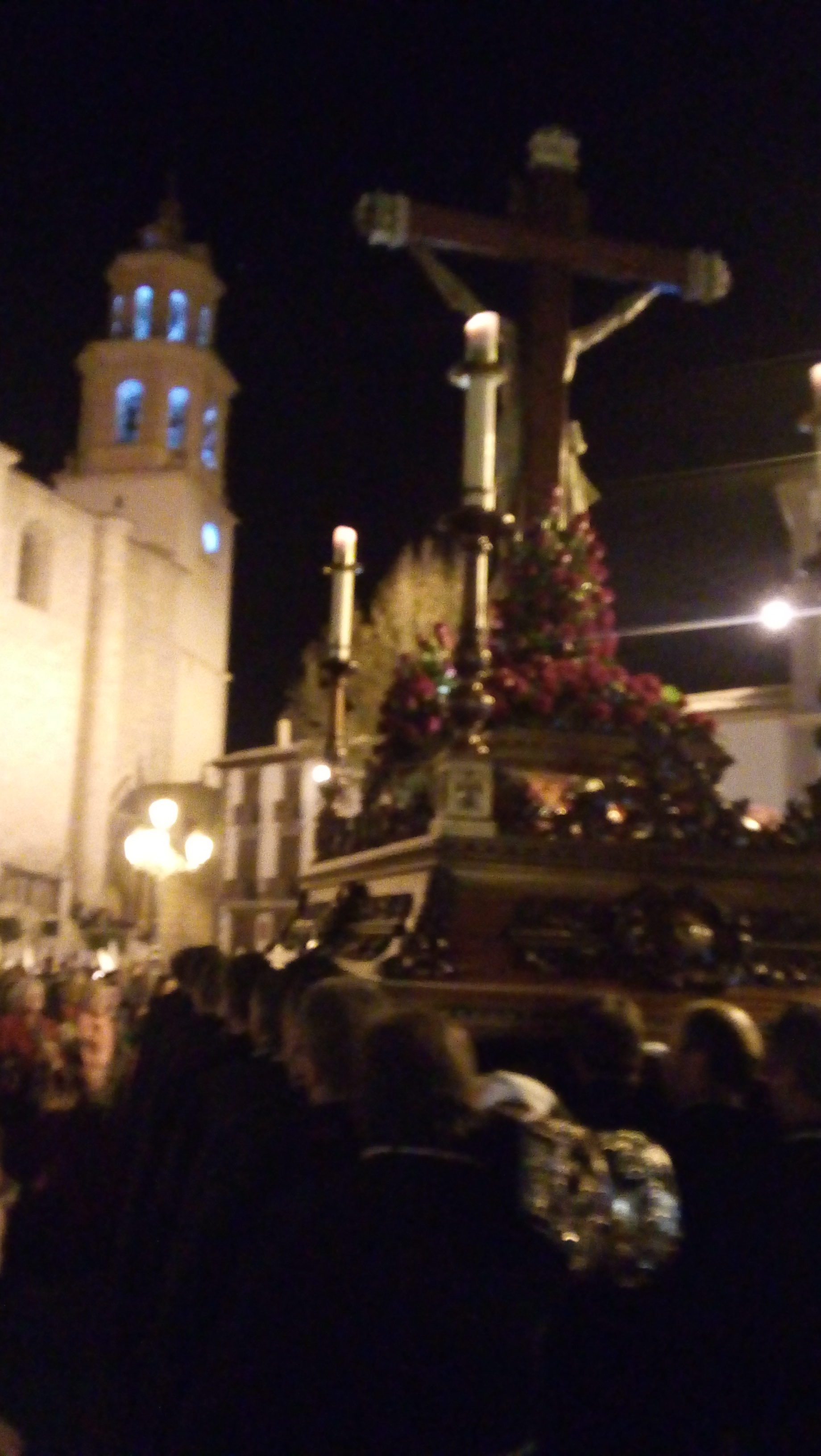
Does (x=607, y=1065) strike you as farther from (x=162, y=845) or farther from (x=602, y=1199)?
(x=162, y=845)

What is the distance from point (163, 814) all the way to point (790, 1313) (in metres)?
9.49

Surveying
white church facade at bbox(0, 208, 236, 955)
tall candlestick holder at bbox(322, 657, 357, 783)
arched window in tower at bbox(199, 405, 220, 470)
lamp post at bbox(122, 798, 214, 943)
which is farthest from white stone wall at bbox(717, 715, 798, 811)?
arched window in tower at bbox(199, 405, 220, 470)

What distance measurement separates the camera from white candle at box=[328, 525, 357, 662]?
6.56m

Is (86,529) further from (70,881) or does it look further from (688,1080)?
(688,1080)

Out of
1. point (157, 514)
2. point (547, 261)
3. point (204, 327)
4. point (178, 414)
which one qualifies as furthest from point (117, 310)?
point (547, 261)

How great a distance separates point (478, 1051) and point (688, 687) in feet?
A: 53.8

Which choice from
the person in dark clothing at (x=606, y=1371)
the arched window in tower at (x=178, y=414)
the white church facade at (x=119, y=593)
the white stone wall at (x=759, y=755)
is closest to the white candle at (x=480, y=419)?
the person in dark clothing at (x=606, y=1371)

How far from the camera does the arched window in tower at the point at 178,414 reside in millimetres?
44031

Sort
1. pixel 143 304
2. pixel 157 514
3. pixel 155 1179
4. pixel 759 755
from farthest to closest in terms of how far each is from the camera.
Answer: pixel 143 304 → pixel 157 514 → pixel 759 755 → pixel 155 1179

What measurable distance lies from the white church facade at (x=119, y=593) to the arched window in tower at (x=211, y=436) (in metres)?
0.07

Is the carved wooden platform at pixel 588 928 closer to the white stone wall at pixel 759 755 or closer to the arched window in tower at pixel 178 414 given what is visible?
the white stone wall at pixel 759 755

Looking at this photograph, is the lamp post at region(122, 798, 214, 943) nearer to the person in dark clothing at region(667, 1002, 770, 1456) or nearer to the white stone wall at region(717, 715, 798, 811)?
the white stone wall at region(717, 715, 798, 811)

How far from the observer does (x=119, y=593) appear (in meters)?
39.6

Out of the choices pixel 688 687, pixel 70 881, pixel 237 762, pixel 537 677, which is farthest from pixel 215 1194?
pixel 70 881
